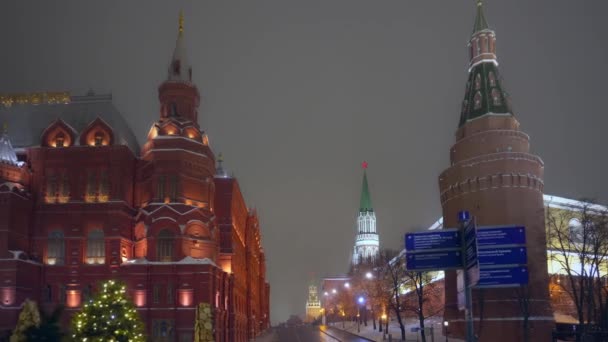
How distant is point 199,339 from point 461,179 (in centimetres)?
4900

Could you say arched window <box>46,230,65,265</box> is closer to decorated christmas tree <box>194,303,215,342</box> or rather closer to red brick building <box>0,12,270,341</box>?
red brick building <box>0,12,270,341</box>

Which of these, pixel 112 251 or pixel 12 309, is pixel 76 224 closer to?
pixel 112 251

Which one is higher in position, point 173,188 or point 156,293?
point 173,188

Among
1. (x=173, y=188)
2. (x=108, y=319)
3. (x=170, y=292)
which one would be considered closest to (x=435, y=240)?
(x=108, y=319)

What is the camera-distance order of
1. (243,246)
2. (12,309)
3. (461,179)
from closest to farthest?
(12,309) < (461,179) < (243,246)

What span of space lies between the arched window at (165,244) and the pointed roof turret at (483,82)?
41210 millimetres

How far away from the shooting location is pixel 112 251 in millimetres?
67625

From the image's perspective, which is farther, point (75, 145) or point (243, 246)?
point (243, 246)

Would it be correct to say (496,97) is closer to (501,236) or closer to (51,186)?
(51,186)

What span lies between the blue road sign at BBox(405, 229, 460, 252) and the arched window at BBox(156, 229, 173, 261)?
4498 centimetres

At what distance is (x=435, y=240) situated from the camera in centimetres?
2427

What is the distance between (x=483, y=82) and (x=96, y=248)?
50.1 m

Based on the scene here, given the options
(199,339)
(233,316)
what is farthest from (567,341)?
(199,339)

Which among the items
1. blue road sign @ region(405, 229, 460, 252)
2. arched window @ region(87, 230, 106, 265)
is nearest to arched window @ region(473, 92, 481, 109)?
arched window @ region(87, 230, 106, 265)
